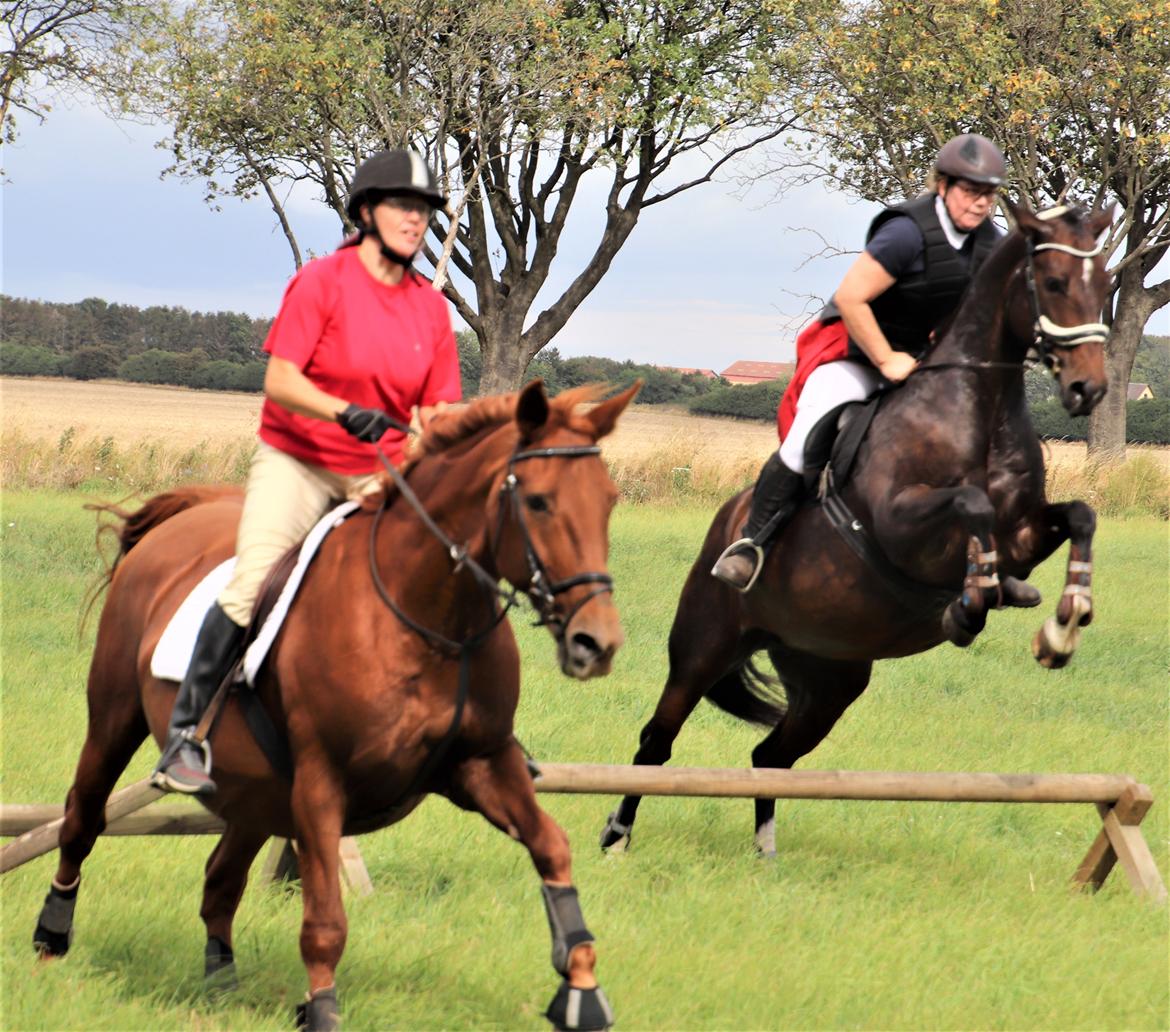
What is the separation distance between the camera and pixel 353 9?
27.4 m

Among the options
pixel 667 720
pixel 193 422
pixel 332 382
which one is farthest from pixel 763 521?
pixel 193 422

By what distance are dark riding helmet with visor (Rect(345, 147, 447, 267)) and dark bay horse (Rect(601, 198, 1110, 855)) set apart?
289 centimetres

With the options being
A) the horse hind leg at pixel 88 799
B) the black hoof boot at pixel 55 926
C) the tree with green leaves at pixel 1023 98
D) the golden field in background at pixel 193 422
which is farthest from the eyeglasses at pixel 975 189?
the tree with green leaves at pixel 1023 98

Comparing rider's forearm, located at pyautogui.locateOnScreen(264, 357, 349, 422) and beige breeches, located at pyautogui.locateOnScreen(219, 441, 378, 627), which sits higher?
rider's forearm, located at pyautogui.locateOnScreen(264, 357, 349, 422)

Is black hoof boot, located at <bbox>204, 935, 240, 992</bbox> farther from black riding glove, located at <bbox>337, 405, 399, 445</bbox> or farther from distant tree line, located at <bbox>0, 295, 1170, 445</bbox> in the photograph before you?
distant tree line, located at <bbox>0, 295, 1170, 445</bbox>

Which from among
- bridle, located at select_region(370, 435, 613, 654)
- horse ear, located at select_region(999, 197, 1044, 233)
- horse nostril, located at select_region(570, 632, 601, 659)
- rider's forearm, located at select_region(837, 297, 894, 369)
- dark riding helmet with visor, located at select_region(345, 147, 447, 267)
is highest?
horse ear, located at select_region(999, 197, 1044, 233)

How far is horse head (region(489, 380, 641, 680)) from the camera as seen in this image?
3.68 meters

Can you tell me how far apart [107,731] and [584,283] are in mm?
27824

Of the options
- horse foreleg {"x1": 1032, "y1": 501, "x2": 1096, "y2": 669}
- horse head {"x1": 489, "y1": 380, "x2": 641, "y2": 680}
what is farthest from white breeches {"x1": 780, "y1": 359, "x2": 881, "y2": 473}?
horse head {"x1": 489, "y1": 380, "x2": 641, "y2": 680}

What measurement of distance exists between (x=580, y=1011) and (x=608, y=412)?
1683 millimetres

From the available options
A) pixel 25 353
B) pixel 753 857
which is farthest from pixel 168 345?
pixel 753 857

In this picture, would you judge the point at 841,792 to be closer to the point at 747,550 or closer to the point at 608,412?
the point at 747,550

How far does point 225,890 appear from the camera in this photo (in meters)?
5.20

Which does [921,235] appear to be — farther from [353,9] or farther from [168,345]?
[168,345]
